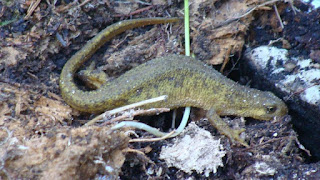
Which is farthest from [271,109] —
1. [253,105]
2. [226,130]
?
[226,130]

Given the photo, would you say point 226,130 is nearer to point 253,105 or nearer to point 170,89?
point 253,105

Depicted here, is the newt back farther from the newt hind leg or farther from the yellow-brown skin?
the newt hind leg

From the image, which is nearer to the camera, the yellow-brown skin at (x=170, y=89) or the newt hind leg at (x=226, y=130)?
the newt hind leg at (x=226, y=130)

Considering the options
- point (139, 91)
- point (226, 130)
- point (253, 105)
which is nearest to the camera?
point (226, 130)

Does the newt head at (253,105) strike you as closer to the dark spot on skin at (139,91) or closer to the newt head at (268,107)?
the newt head at (268,107)

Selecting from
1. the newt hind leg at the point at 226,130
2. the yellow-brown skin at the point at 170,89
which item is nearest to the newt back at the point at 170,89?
the yellow-brown skin at the point at 170,89

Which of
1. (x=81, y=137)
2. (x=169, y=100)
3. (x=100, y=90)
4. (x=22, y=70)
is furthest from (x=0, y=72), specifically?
(x=169, y=100)
